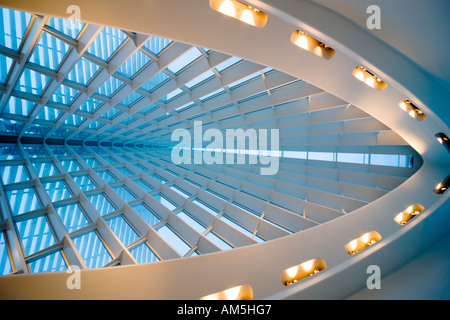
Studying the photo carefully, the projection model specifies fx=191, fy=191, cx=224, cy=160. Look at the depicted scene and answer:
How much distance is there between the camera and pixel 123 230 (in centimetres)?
1079

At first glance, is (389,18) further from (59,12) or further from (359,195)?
(359,195)

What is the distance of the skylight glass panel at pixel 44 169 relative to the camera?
1334 cm

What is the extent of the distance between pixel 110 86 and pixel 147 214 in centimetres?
811

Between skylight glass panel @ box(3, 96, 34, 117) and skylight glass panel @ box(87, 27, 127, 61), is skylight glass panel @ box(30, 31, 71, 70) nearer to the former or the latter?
skylight glass panel @ box(87, 27, 127, 61)

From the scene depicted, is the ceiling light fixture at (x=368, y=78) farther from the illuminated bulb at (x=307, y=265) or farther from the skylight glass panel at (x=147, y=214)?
the skylight glass panel at (x=147, y=214)

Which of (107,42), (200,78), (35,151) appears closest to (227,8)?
(200,78)

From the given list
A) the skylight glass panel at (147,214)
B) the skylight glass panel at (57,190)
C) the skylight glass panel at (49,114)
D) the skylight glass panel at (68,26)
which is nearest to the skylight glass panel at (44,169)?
the skylight glass panel at (57,190)

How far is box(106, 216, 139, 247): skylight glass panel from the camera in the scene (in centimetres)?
1023

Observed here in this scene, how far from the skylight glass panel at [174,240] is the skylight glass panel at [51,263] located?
14.0ft

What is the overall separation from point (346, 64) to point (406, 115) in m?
3.25

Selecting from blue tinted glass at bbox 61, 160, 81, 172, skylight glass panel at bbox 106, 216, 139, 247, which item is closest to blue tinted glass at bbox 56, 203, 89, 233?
skylight glass panel at bbox 106, 216, 139, 247

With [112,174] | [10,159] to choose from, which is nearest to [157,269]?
[112,174]

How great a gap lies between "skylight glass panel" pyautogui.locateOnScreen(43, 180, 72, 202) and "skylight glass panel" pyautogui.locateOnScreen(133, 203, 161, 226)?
4358mm

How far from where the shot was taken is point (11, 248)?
7523mm
